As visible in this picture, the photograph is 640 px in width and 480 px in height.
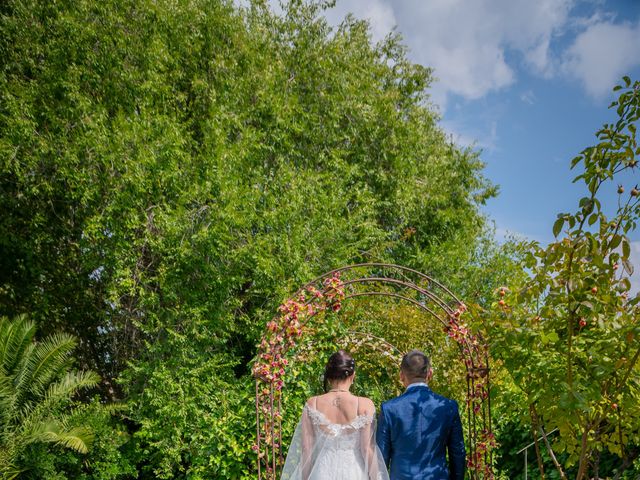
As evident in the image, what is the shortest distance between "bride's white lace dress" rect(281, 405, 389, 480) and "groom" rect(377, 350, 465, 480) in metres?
0.33

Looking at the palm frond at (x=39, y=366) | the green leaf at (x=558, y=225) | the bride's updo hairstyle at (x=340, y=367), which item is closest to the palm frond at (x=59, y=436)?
the palm frond at (x=39, y=366)

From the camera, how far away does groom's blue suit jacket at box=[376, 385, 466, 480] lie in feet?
11.4

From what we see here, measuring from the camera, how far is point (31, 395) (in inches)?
361

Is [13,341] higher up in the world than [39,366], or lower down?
higher up

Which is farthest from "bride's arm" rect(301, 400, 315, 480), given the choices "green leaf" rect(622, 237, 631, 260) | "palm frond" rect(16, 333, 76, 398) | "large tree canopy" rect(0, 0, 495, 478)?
"palm frond" rect(16, 333, 76, 398)

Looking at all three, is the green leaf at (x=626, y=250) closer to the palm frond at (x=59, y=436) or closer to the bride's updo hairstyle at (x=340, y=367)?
the bride's updo hairstyle at (x=340, y=367)

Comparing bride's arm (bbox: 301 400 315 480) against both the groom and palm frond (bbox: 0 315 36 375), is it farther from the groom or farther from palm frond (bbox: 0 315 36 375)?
palm frond (bbox: 0 315 36 375)

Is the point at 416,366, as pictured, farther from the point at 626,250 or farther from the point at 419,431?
the point at 626,250

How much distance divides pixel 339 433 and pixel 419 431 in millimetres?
617

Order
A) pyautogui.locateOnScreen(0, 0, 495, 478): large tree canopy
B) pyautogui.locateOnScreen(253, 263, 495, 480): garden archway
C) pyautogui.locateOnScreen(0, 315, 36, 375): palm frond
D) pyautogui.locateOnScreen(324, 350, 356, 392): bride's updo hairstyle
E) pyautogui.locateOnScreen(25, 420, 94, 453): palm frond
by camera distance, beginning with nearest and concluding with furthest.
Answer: pyautogui.locateOnScreen(324, 350, 356, 392): bride's updo hairstyle, pyautogui.locateOnScreen(253, 263, 495, 480): garden archway, pyautogui.locateOnScreen(25, 420, 94, 453): palm frond, pyautogui.locateOnScreen(0, 315, 36, 375): palm frond, pyautogui.locateOnScreen(0, 0, 495, 478): large tree canopy

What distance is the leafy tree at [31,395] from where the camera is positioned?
8.34 m

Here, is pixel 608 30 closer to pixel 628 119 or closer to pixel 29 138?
pixel 628 119

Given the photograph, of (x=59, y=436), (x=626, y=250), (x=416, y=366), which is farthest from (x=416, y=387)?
(x=59, y=436)

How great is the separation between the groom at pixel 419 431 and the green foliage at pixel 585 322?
525mm
